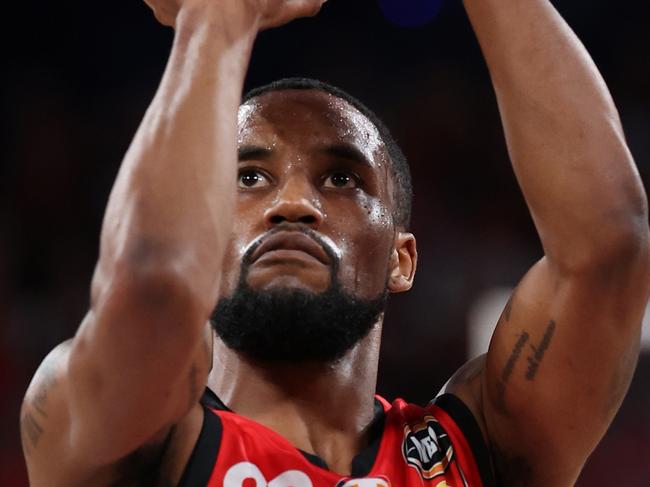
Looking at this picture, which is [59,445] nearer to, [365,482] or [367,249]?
[365,482]

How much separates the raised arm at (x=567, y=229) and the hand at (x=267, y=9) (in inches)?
14.2

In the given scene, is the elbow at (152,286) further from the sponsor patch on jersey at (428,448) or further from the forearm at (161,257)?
the sponsor patch on jersey at (428,448)

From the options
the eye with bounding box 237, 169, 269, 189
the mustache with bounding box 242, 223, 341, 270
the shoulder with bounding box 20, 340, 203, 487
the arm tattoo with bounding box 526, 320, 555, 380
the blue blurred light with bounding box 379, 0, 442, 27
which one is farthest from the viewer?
the blue blurred light with bounding box 379, 0, 442, 27

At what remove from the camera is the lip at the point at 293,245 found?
2.14 metres

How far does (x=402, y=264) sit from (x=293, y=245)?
19.0 inches

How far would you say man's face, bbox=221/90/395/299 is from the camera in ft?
7.04

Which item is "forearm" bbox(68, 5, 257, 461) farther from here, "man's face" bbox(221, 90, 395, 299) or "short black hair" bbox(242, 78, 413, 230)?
"short black hair" bbox(242, 78, 413, 230)

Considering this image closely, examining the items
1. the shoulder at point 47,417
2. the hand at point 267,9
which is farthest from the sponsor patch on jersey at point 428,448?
the hand at point 267,9

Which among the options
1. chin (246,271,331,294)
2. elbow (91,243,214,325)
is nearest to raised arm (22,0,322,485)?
elbow (91,243,214,325)

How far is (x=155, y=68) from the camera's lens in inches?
262

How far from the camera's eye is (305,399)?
89.9 inches

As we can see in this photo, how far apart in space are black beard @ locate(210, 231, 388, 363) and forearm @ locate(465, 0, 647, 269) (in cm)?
44

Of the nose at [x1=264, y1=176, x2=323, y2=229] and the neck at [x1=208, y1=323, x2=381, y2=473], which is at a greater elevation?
the nose at [x1=264, y1=176, x2=323, y2=229]

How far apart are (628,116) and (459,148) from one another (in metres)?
1.10
